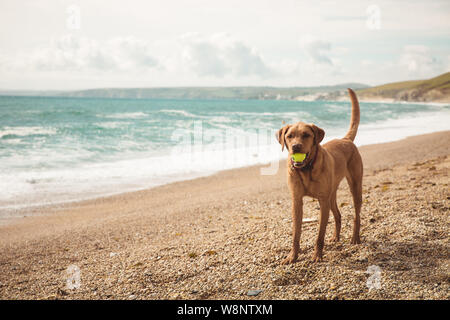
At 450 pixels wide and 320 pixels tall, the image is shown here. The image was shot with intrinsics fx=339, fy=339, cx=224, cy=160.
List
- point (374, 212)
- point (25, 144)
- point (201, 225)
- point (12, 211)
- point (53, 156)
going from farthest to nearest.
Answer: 1. point (25, 144)
2. point (53, 156)
3. point (12, 211)
4. point (201, 225)
5. point (374, 212)

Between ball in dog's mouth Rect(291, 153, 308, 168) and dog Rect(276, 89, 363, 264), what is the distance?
11 mm

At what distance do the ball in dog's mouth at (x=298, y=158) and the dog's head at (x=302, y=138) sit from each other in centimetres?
4

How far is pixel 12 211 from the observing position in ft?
28.9

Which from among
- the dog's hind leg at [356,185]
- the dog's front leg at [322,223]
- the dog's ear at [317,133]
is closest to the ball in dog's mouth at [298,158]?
the dog's ear at [317,133]

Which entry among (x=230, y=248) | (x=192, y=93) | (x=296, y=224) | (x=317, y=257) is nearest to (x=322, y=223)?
(x=296, y=224)

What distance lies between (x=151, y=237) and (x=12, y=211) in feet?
15.4

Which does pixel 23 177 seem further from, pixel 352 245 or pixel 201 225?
pixel 352 245

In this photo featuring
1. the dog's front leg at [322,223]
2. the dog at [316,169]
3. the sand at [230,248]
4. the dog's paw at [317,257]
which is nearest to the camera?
the dog at [316,169]

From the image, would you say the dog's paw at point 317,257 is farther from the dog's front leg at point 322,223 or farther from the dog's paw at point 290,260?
the dog's paw at point 290,260

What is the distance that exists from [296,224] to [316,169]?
775 millimetres

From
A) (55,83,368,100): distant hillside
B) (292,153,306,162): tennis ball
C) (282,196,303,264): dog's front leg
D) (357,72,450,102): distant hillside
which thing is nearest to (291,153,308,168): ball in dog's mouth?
(292,153,306,162): tennis ball

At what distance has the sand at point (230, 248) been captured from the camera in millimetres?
3783

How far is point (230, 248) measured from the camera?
502cm
